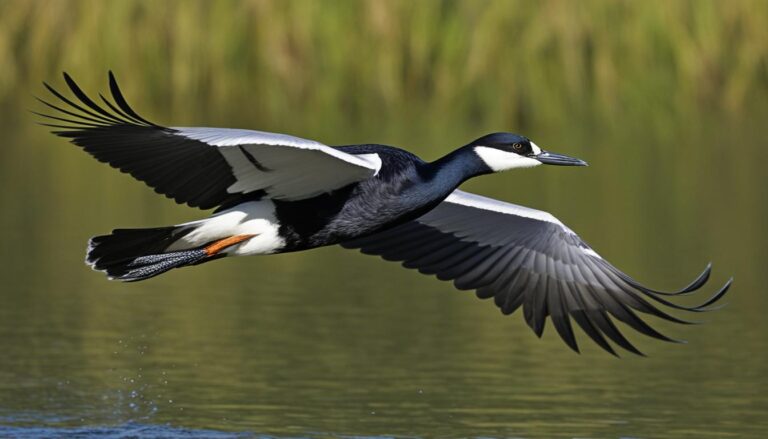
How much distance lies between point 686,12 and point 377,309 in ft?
29.5

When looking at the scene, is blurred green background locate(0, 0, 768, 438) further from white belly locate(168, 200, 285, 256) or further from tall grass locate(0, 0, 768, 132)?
white belly locate(168, 200, 285, 256)

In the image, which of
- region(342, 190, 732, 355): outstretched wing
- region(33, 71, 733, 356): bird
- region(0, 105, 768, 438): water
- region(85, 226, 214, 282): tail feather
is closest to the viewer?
region(33, 71, 733, 356): bird

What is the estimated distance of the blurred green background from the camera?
9.11 m

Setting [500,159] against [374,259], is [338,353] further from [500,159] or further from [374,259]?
[374,259]

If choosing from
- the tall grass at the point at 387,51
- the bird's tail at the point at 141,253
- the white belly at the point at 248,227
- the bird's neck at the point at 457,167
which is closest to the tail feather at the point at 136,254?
the bird's tail at the point at 141,253

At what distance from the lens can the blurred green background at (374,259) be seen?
29.9 feet

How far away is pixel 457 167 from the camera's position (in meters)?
9.15

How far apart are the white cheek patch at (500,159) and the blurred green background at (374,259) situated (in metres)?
1.17

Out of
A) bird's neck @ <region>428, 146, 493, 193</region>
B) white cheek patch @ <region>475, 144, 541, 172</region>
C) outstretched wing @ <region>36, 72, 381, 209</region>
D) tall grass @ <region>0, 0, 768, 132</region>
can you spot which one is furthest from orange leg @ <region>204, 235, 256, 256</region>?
tall grass @ <region>0, 0, 768, 132</region>

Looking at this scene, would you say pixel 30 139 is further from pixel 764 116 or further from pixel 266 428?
pixel 266 428

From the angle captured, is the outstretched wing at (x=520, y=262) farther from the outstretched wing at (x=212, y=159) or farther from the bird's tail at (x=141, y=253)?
the bird's tail at (x=141, y=253)

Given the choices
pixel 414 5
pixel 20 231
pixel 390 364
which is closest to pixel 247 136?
pixel 390 364

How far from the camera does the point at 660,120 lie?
2005 centimetres

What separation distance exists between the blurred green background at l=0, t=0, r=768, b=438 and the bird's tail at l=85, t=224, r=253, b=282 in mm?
762
